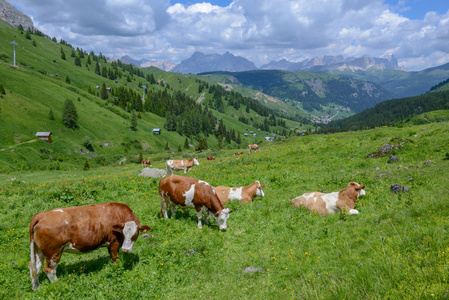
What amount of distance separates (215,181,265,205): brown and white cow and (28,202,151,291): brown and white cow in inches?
322

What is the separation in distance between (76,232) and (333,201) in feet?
40.8

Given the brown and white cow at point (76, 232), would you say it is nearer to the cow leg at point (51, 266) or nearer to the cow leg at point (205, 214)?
the cow leg at point (51, 266)

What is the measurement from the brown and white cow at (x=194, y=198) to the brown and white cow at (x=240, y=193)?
12.0 ft

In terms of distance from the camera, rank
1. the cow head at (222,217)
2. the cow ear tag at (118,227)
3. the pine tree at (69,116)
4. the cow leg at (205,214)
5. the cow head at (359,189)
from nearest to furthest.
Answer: the cow ear tag at (118,227)
the cow head at (222,217)
the cow leg at (205,214)
the cow head at (359,189)
the pine tree at (69,116)

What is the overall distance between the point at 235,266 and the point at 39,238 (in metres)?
7.07

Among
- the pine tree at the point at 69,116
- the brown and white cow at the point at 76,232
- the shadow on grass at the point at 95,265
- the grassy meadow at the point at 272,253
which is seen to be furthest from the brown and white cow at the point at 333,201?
the pine tree at the point at 69,116

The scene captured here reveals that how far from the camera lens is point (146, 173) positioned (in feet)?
99.9

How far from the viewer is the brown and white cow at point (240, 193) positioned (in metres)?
16.8

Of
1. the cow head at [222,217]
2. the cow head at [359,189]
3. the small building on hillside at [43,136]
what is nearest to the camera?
the cow head at [222,217]

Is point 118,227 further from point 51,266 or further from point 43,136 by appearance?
point 43,136

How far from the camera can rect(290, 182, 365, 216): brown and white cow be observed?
1267 centimetres

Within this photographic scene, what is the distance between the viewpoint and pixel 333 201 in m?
13.1

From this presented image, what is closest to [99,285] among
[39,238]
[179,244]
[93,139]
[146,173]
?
[39,238]

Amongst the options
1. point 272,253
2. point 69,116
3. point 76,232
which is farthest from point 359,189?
point 69,116
